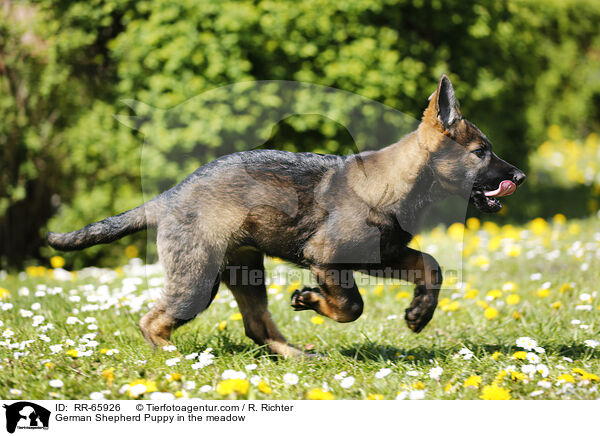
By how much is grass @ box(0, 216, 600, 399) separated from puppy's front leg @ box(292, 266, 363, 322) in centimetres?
32

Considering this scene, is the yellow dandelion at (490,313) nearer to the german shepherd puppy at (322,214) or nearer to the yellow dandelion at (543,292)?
the yellow dandelion at (543,292)

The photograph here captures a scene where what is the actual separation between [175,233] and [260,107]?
340 cm

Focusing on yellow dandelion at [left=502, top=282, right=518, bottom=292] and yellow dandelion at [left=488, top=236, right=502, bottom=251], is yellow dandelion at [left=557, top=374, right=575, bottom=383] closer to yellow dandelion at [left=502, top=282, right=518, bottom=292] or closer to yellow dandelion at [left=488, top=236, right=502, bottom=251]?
yellow dandelion at [left=502, top=282, right=518, bottom=292]

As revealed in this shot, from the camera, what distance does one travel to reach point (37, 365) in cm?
312

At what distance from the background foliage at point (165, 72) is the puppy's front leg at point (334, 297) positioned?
313 centimetres

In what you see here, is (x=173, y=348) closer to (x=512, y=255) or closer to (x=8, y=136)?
(x=512, y=255)

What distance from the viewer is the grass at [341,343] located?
2879 millimetres

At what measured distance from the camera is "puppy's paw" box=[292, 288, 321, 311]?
322cm

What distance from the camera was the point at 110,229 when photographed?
3.31 meters

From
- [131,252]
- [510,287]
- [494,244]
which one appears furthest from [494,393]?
[131,252]

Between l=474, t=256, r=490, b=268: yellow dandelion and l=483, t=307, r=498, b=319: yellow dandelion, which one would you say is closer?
l=483, t=307, r=498, b=319: yellow dandelion

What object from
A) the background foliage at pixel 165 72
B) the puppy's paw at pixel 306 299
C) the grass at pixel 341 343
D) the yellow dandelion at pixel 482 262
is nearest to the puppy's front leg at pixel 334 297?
the puppy's paw at pixel 306 299

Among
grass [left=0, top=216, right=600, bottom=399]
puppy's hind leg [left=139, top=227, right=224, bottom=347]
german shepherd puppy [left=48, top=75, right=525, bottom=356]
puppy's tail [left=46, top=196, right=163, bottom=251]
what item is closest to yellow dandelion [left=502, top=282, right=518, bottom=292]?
grass [left=0, top=216, right=600, bottom=399]

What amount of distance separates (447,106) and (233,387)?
1.82m
